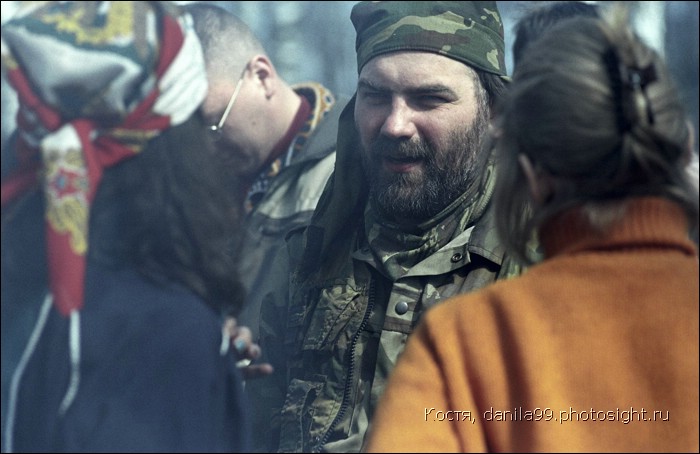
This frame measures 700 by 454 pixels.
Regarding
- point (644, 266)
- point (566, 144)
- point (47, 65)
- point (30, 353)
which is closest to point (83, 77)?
point (47, 65)

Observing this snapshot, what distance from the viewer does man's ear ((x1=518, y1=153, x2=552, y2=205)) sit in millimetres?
1821

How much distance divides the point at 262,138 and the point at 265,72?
0.16 metres

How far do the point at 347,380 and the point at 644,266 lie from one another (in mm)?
1304

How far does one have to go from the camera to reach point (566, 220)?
1.79 m

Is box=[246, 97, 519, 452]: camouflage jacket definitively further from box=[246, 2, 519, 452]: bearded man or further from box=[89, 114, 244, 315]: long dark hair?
box=[89, 114, 244, 315]: long dark hair

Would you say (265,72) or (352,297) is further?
(352,297)

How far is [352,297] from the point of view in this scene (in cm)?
299

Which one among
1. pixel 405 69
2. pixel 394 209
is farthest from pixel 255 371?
pixel 405 69

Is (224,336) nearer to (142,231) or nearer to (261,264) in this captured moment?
(142,231)

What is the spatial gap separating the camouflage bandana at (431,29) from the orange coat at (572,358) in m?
1.33

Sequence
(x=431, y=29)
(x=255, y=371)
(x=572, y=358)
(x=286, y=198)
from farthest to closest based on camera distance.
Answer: (x=431, y=29), (x=286, y=198), (x=255, y=371), (x=572, y=358)

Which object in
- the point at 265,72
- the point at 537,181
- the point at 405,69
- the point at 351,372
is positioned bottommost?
the point at 351,372

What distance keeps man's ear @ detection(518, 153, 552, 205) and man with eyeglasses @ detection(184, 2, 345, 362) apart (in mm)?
752

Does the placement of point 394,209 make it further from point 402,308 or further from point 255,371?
point 255,371
